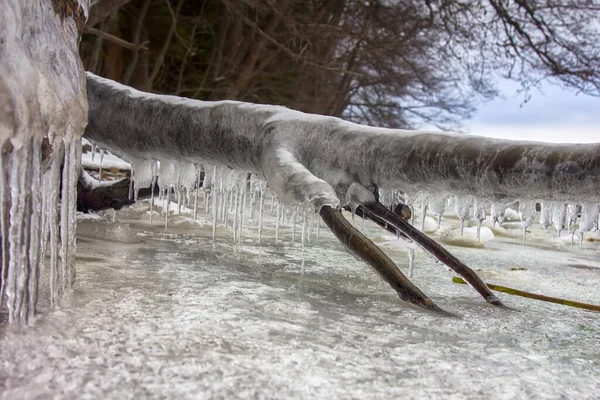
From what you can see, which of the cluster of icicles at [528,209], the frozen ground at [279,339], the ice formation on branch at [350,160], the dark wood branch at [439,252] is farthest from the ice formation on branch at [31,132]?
the cluster of icicles at [528,209]

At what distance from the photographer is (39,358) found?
133 centimetres

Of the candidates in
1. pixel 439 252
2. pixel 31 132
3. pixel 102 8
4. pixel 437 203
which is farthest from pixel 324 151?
pixel 102 8

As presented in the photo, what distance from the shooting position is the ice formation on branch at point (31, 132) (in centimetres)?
146

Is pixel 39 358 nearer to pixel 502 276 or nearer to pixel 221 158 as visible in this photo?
pixel 221 158

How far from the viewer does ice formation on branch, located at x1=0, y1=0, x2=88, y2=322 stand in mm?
1456

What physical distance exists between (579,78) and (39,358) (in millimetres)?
9015

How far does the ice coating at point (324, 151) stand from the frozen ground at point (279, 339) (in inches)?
17.7

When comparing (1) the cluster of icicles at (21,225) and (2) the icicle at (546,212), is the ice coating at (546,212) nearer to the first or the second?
(2) the icicle at (546,212)

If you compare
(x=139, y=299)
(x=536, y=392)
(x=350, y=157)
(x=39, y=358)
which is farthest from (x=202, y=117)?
(x=536, y=392)

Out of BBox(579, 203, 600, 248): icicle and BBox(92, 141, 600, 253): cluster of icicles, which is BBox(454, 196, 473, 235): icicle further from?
BBox(579, 203, 600, 248): icicle

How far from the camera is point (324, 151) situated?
8.54ft

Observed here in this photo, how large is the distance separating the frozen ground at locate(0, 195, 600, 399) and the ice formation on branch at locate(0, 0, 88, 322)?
16 centimetres

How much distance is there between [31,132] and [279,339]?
0.88 metres

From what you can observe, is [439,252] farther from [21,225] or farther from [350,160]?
[21,225]
